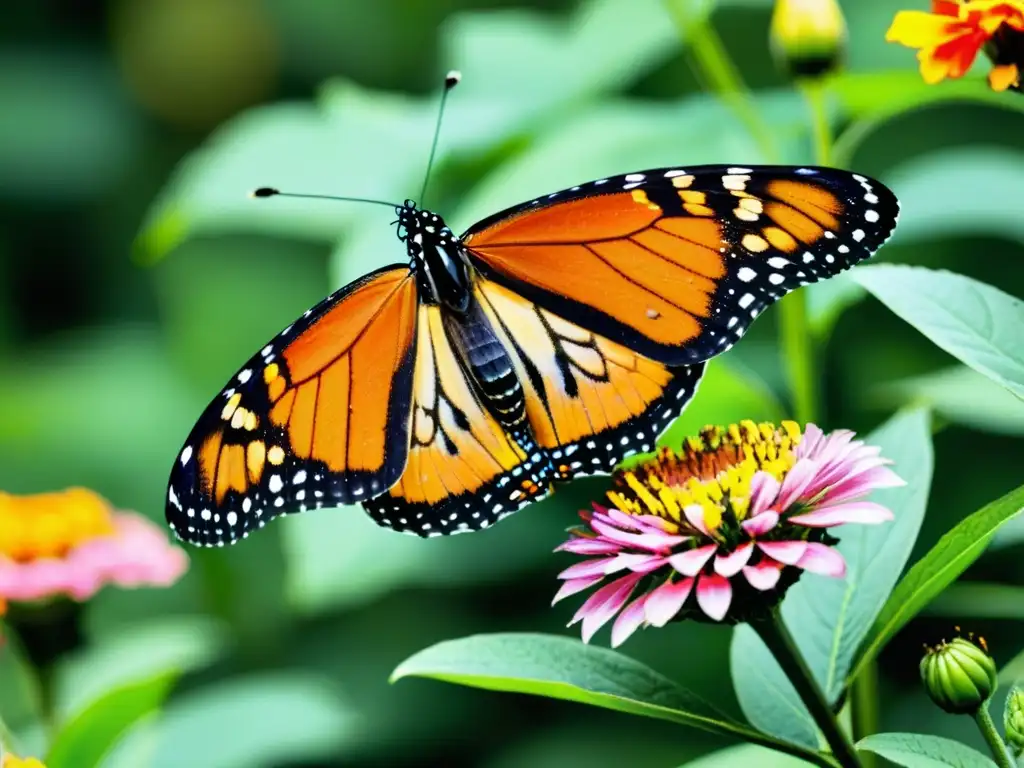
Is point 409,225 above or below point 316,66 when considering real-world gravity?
below

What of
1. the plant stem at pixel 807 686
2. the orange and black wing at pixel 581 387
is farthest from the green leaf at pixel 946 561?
the orange and black wing at pixel 581 387

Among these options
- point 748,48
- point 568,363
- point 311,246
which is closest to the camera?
point 568,363

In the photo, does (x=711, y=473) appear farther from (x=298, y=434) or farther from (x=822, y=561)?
(x=298, y=434)

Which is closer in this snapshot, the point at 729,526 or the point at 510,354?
the point at 729,526

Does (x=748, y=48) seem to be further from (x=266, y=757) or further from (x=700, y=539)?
(x=700, y=539)

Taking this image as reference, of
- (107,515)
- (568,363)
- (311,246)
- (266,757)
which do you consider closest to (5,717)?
(107,515)

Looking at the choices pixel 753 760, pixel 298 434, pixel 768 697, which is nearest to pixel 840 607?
pixel 768 697

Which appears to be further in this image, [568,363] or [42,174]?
[42,174]
